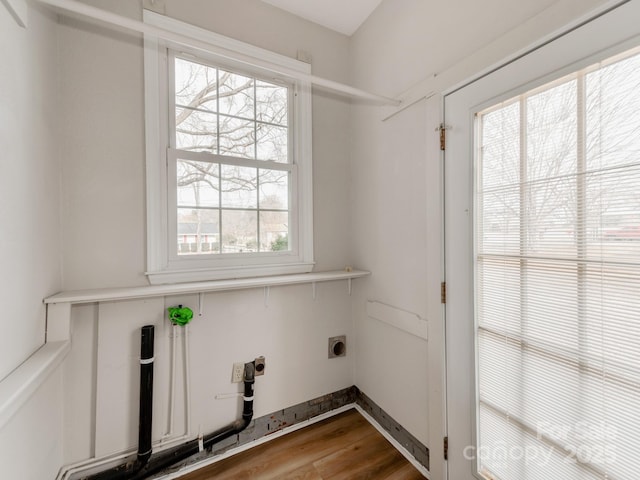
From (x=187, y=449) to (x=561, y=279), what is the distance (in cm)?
199

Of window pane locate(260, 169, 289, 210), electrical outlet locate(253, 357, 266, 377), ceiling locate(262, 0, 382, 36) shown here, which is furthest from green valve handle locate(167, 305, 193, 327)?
ceiling locate(262, 0, 382, 36)

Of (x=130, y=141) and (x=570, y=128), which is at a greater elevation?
(x=130, y=141)

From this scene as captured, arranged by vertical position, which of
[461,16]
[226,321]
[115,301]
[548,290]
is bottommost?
[226,321]

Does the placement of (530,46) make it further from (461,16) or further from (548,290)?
(548,290)

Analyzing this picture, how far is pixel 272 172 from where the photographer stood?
187 centimetres

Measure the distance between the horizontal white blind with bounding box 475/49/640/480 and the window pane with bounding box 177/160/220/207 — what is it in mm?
1470

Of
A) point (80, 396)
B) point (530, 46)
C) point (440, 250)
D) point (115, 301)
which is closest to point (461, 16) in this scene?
point (530, 46)

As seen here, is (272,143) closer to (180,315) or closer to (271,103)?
(271,103)

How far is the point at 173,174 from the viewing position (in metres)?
1.55

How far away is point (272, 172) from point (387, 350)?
1.45m

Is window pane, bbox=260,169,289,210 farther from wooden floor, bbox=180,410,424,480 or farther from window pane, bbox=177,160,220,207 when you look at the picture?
wooden floor, bbox=180,410,424,480

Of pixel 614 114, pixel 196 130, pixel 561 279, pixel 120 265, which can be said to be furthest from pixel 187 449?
pixel 614 114

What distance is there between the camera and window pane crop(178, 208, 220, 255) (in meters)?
1.59

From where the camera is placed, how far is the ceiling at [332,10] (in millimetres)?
1807
